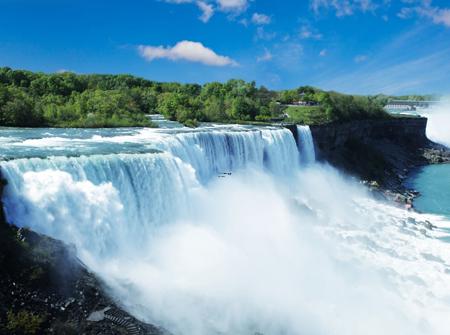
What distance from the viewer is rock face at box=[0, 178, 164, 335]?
9.79 metres

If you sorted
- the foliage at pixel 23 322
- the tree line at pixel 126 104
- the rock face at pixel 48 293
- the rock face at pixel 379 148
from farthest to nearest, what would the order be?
the rock face at pixel 379 148, the tree line at pixel 126 104, the rock face at pixel 48 293, the foliage at pixel 23 322

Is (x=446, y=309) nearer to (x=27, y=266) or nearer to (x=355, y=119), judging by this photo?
(x=27, y=266)

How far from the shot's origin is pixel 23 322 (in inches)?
376

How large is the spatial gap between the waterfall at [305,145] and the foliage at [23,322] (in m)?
25.9

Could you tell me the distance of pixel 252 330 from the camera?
491 inches

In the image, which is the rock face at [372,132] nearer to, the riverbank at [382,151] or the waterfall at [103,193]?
the riverbank at [382,151]

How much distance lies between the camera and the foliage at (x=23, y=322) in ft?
31.0

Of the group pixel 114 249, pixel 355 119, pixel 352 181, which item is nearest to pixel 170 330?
pixel 114 249

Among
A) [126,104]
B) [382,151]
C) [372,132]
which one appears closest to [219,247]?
[126,104]

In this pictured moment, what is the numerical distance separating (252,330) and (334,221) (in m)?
12.8

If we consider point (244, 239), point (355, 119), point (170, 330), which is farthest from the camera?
point (355, 119)

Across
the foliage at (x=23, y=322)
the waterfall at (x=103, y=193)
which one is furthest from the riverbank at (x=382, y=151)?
the foliage at (x=23, y=322)

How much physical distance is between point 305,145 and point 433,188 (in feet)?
36.1

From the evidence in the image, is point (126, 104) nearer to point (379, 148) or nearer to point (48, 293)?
point (379, 148)
